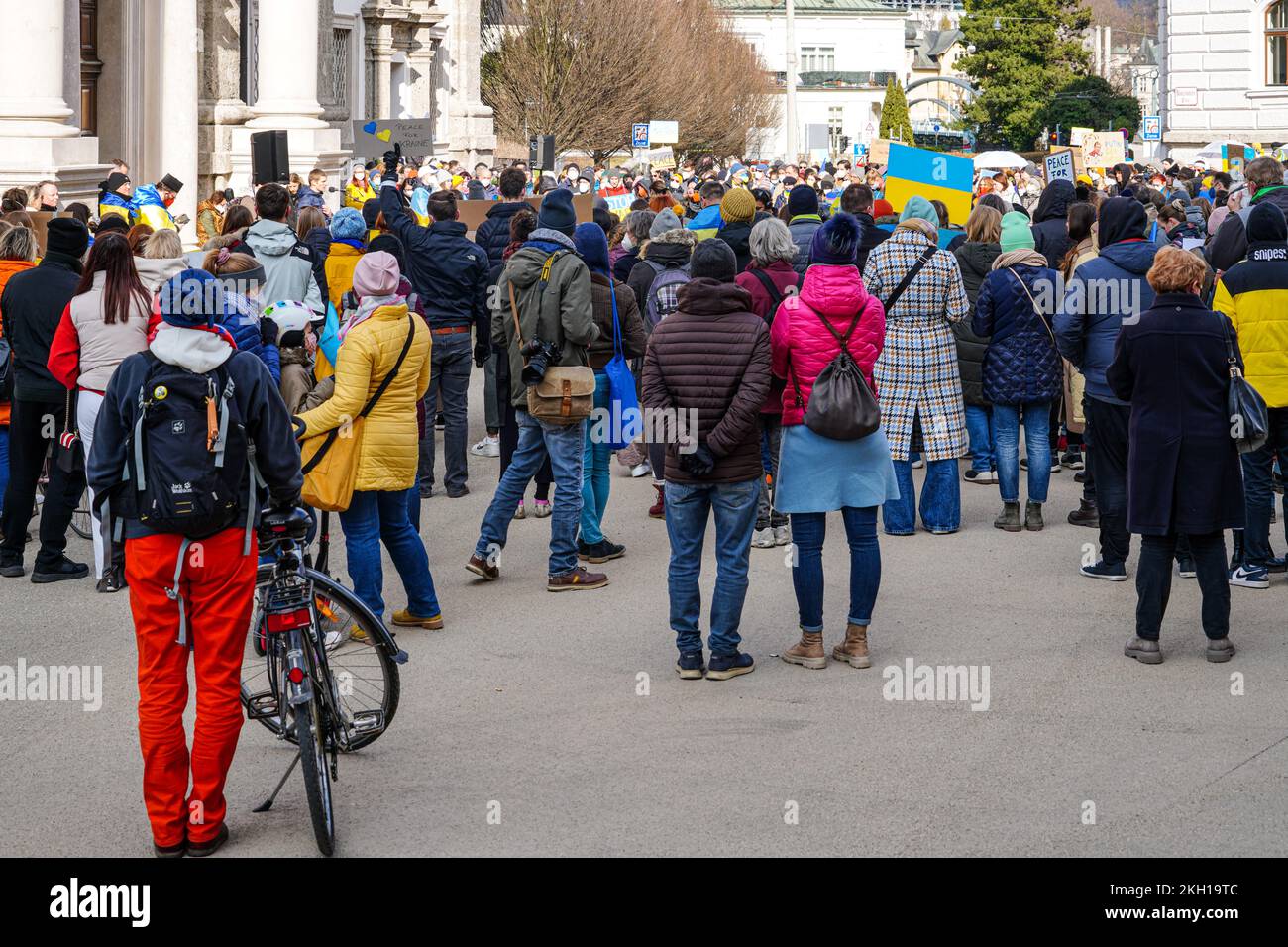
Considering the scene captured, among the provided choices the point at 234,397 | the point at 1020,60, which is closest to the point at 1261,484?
the point at 234,397

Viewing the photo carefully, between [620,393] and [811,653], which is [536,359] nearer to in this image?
[620,393]

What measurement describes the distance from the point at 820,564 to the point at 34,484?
15.6 feet

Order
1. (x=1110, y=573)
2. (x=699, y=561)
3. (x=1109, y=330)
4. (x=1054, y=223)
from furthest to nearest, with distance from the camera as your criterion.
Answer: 1. (x=1054, y=223)
2. (x=1109, y=330)
3. (x=1110, y=573)
4. (x=699, y=561)

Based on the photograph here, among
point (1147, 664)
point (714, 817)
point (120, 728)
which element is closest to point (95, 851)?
point (120, 728)

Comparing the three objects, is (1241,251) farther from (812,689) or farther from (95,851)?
(95,851)

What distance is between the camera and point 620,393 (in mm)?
10633

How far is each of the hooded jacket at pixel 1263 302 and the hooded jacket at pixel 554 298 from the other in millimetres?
3330

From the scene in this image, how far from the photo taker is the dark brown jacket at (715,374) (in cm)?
809

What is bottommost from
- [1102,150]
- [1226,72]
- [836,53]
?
[1102,150]

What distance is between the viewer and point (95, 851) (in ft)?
20.3

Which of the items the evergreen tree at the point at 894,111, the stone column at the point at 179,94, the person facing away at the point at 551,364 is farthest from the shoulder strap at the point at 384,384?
the evergreen tree at the point at 894,111

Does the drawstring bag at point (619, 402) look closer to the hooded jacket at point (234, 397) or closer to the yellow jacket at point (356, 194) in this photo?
the hooded jacket at point (234, 397)

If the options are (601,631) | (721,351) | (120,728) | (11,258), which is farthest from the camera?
(11,258)
